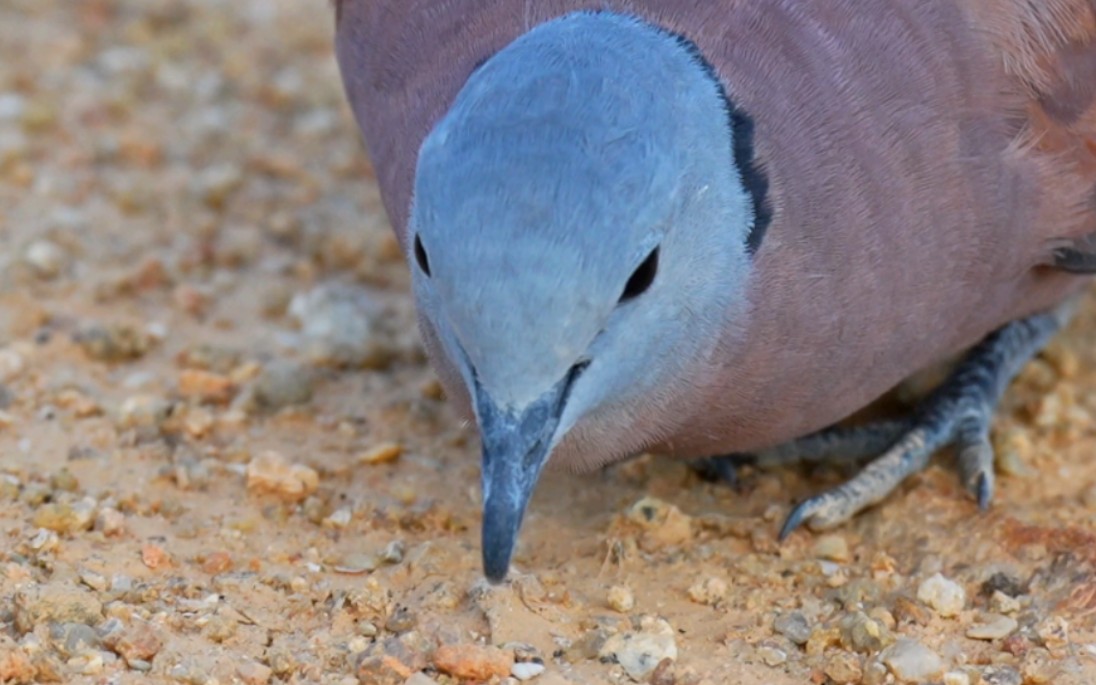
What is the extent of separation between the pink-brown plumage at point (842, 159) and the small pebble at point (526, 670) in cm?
50

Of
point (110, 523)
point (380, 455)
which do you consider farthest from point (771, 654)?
point (110, 523)

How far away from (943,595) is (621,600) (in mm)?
801

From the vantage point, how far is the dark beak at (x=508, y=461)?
Result: 343 cm

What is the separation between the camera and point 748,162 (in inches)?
150

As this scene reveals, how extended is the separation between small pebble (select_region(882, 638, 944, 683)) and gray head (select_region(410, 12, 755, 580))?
33.7 inches

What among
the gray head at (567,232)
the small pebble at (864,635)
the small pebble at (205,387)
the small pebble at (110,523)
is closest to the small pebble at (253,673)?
the gray head at (567,232)

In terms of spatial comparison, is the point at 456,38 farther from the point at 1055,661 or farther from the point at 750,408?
the point at 1055,661

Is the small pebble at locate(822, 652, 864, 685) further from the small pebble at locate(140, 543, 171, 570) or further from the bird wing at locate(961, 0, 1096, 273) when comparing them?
the small pebble at locate(140, 543, 171, 570)

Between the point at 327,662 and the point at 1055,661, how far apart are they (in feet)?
5.53

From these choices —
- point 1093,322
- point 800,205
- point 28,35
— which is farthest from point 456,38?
point 28,35

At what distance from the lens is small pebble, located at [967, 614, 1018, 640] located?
4059 millimetres

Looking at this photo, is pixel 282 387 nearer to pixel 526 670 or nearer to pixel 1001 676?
pixel 526 670

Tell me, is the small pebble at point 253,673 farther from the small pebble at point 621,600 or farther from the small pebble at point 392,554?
the small pebble at point 621,600

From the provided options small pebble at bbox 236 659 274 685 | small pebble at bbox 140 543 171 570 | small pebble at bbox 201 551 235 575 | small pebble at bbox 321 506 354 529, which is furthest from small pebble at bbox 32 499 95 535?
small pebble at bbox 236 659 274 685
